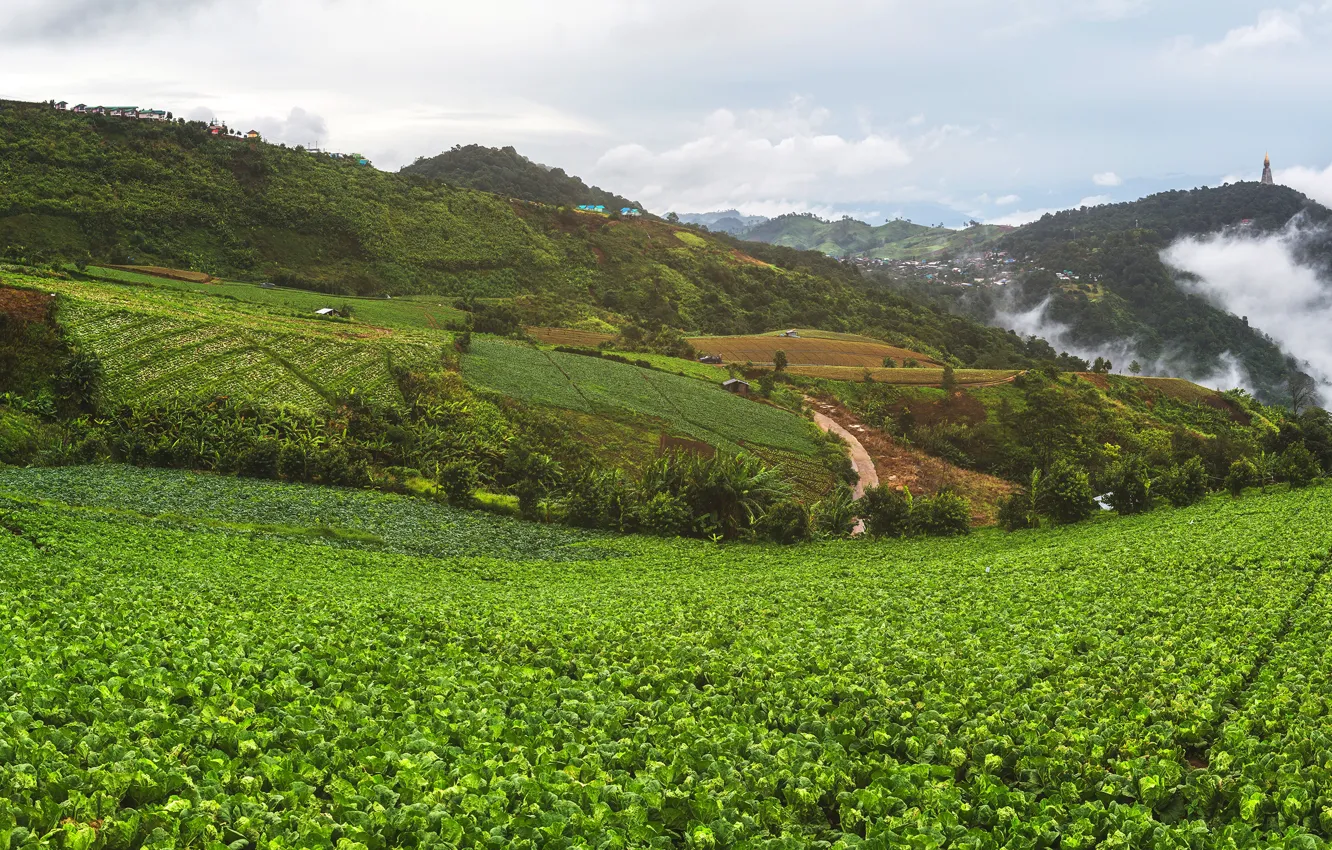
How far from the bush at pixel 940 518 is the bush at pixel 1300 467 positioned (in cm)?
1832

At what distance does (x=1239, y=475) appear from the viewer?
41.2 metres

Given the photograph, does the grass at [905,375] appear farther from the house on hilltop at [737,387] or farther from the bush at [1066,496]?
the bush at [1066,496]

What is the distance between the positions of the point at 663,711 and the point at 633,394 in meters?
56.8

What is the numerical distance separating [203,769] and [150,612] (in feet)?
29.0

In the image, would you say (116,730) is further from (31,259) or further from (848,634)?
(31,259)

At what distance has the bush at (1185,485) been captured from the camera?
3953 centimetres

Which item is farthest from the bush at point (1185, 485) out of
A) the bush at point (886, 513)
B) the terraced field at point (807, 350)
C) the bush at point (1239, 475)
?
the terraced field at point (807, 350)

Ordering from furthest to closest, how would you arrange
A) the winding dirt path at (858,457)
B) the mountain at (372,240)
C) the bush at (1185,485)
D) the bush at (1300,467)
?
the mountain at (372,240)
the winding dirt path at (858,457)
the bush at (1300,467)
the bush at (1185,485)

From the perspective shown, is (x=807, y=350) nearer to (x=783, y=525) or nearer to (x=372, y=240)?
(x=372, y=240)

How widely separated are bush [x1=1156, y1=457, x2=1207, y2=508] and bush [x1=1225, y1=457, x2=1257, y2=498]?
7.00ft

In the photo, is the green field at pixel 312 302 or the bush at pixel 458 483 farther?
the green field at pixel 312 302

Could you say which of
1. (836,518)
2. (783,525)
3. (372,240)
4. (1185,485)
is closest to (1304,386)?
(1185,485)

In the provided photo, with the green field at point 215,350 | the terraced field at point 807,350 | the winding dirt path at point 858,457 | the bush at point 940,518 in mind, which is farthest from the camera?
the terraced field at point 807,350

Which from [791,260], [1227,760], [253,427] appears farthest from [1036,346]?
[1227,760]
